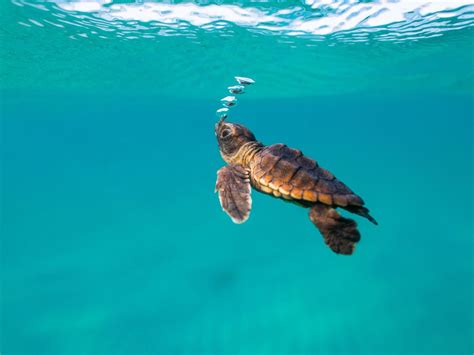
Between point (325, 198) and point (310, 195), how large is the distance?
0.64 feet

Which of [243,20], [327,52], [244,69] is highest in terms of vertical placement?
[243,20]

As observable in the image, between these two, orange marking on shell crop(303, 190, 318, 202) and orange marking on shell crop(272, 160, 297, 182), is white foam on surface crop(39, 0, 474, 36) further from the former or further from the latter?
orange marking on shell crop(303, 190, 318, 202)

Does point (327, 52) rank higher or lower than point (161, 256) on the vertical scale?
higher

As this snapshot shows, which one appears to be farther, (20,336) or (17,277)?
(17,277)

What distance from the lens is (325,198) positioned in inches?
159

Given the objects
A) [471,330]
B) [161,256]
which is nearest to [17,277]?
[161,256]

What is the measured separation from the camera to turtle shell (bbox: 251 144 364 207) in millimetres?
4055

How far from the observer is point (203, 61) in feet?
59.9

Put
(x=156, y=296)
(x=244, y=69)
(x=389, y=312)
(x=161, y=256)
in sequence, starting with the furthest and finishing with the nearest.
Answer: (x=244, y=69) < (x=161, y=256) < (x=156, y=296) < (x=389, y=312)

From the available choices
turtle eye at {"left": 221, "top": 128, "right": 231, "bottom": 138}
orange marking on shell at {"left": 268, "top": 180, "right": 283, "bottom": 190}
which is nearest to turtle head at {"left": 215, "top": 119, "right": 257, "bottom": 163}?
turtle eye at {"left": 221, "top": 128, "right": 231, "bottom": 138}

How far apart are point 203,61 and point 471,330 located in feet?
55.3

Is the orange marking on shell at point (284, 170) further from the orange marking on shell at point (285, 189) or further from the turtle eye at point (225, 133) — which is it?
the turtle eye at point (225, 133)

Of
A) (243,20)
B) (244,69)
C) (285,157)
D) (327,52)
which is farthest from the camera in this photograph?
(244,69)

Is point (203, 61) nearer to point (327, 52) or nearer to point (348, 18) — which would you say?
point (327, 52)
